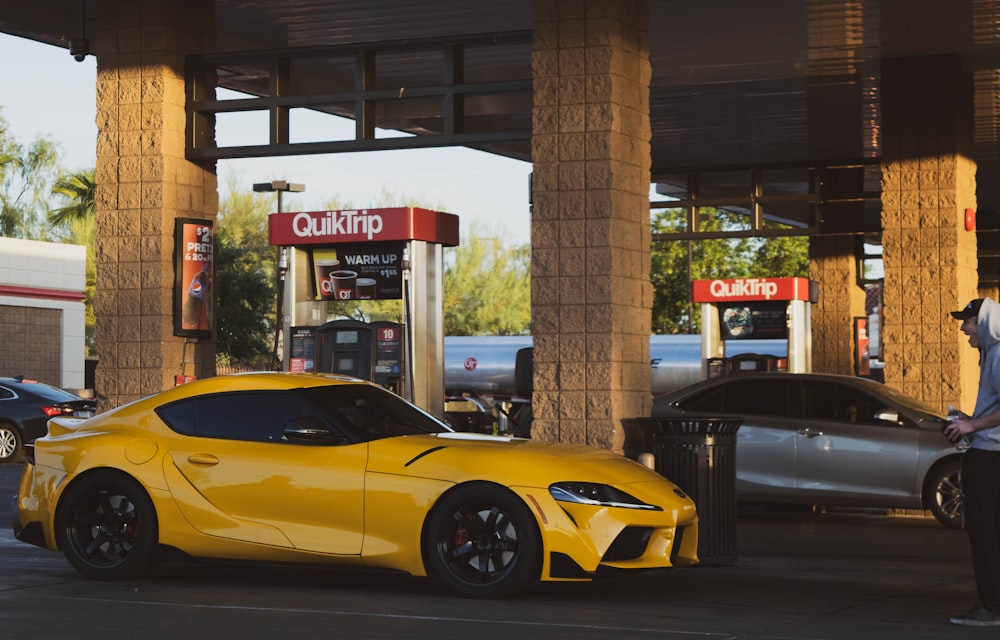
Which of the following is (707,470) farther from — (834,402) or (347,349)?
(347,349)

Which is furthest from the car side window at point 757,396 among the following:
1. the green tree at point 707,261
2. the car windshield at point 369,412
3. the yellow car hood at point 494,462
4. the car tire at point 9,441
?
the green tree at point 707,261

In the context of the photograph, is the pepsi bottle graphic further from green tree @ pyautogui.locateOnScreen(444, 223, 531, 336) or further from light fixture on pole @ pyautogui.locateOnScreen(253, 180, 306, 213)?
green tree @ pyautogui.locateOnScreen(444, 223, 531, 336)

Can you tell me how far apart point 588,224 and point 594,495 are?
5569mm

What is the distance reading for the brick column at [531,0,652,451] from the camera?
1477 centimetres

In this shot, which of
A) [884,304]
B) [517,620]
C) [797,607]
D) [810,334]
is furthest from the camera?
[810,334]

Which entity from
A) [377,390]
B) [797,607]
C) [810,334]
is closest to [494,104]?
[810,334]

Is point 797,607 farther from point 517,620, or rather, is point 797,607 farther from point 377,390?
point 377,390

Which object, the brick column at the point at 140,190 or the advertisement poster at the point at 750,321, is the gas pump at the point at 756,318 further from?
the brick column at the point at 140,190

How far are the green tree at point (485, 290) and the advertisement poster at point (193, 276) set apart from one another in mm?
68284

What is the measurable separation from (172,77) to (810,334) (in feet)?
52.7

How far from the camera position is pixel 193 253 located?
16.8 meters

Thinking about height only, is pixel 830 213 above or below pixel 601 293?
above

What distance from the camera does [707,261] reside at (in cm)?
7769

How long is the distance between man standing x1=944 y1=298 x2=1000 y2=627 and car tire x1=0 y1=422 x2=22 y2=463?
2000 cm
